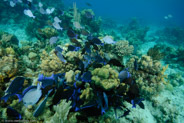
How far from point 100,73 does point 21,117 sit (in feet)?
5.76

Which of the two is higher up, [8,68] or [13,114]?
[8,68]

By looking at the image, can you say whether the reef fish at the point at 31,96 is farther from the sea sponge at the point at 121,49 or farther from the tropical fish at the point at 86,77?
the sea sponge at the point at 121,49

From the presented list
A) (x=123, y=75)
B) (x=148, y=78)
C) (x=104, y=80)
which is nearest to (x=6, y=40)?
(x=104, y=80)

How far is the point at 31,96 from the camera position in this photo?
1717mm

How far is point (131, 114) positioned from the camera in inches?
101

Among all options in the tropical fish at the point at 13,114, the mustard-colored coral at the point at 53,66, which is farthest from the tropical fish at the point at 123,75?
the tropical fish at the point at 13,114

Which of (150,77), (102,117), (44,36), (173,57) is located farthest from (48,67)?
(173,57)

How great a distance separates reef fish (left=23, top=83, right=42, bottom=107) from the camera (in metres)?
1.69

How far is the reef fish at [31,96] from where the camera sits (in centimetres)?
169

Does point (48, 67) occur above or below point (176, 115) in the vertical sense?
above

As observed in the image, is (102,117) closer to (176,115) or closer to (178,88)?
(176,115)

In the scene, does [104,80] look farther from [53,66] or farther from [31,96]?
[53,66]

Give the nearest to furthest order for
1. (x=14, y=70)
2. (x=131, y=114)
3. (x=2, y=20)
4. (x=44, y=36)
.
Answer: (x=131, y=114)
(x=14, y=70)
(x=44, y=36)
(x=2, y=20)

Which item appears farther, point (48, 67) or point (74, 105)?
point (48, 67)
